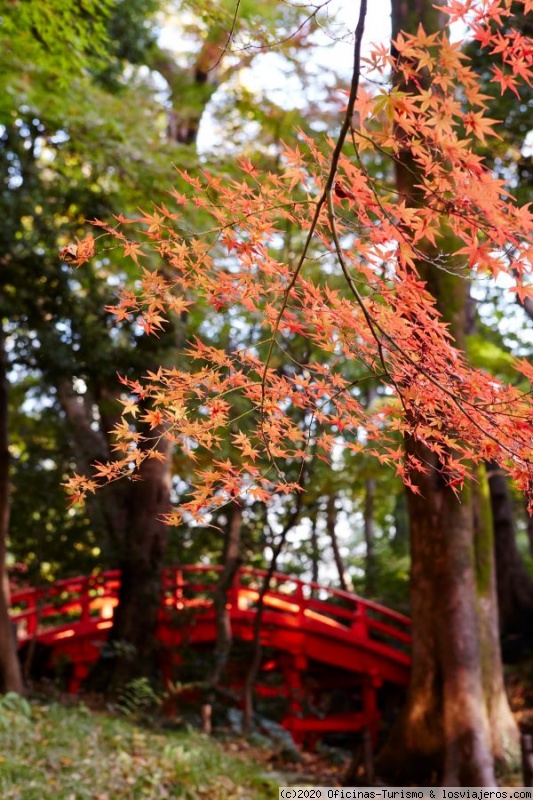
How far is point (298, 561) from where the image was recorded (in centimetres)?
1565

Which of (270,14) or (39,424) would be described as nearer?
(270,14)

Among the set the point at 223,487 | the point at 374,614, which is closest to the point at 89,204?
the point at 223,487

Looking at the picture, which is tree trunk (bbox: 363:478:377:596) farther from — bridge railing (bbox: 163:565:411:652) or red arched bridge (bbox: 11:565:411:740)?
bridge railing (bbox: 163:565:411:652)

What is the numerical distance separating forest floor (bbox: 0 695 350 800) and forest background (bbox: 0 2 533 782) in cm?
142

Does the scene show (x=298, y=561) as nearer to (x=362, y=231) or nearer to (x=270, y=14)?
(x=270, y=14)

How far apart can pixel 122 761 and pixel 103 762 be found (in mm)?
181

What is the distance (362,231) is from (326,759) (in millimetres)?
8983

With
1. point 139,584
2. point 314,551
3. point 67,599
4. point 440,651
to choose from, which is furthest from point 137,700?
point 314,551

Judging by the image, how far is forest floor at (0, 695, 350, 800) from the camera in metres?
5.20

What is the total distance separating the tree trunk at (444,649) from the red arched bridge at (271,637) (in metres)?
2.69

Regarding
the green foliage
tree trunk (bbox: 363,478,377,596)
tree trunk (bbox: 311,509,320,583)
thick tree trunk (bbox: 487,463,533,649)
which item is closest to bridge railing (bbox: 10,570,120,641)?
the green foliage

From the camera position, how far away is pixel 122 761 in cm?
605

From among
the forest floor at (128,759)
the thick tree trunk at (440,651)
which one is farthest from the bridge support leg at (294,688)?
the thick tree trunk at (440,651)

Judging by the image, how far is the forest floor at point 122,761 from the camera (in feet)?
17.0
